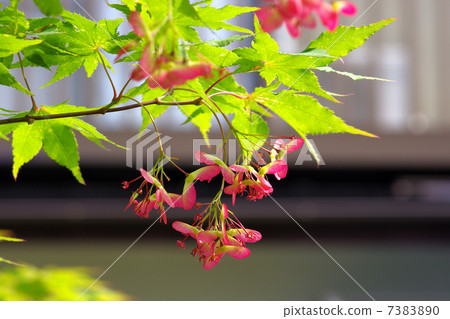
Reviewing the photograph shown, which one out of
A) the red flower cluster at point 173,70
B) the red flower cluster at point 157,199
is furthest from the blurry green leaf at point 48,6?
the red flower cluster at point 157,199

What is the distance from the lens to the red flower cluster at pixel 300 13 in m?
0.27

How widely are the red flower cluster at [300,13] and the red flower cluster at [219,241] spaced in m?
0.26

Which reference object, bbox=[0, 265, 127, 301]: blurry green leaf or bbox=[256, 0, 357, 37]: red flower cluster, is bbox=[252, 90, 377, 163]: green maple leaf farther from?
bbox=[0, 265, 127, 301]: blurry green leaf

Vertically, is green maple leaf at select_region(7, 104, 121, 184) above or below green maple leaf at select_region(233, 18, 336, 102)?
below

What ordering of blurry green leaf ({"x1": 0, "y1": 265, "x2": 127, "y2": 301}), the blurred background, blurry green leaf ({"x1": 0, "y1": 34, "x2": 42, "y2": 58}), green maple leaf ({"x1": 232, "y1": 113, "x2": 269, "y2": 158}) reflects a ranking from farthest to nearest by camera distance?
1. the blurred background
2. blurry green leaf ({"x1": 0, "y1": 265, "x2": 127, "y2": 301})
3. green maple leaf ({"x1": 232, "y1": 113, "x2": 269, "y2": 158})
4. blurry green leaf ({"x1": 0, "y1": 34, "x2": 42, "y2": 58})

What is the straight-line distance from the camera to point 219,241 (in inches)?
20.3

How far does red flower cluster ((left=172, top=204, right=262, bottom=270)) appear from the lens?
50cm

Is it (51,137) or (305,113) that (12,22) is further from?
(305,113)

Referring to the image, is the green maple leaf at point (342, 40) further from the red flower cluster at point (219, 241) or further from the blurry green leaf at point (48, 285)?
the blurry green leaf at point (48, 285)

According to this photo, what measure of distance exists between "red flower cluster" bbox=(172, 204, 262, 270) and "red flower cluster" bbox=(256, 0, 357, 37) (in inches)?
10.3

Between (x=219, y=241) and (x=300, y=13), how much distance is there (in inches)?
11.9

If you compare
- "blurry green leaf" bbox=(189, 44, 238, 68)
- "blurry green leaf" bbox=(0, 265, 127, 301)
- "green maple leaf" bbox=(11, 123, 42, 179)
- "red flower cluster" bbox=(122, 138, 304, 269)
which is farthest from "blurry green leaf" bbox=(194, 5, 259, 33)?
"blurry green leaf" bbox=(0, 265, 127, 301)

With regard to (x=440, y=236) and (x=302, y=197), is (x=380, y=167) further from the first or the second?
(x=440, y=236)

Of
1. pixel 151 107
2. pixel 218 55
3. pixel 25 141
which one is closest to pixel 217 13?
pixel 218 55
